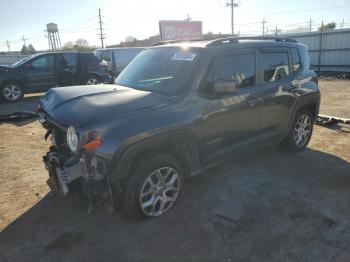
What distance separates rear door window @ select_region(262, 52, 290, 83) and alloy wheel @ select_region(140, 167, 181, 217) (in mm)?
2053

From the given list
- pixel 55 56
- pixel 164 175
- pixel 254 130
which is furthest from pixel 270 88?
pixel 55 56

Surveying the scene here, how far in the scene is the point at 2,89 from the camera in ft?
37.3

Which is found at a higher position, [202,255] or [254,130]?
[254,130]

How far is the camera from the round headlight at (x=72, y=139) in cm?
318

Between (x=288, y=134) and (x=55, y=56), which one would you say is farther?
(x=55, y=56)

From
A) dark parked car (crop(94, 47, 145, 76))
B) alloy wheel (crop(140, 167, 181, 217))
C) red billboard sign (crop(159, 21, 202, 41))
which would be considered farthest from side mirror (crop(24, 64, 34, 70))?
red billboard sign (crop(159, 21, 202, 41))

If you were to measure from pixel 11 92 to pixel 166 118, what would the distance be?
9.98 m

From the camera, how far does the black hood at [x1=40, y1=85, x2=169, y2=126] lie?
327 cm

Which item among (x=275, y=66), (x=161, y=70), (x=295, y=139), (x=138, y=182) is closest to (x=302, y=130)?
(x=295, y=139)

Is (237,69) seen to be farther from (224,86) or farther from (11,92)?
(11,92)

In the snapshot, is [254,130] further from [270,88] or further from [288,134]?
[288,134]

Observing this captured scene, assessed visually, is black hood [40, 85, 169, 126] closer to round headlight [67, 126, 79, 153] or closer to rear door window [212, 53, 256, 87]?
round headlight [67, 126, 79, 153]

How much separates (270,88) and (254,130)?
2.17 ft

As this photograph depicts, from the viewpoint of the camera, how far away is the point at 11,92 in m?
11.6
